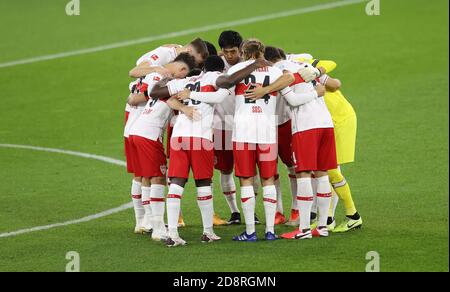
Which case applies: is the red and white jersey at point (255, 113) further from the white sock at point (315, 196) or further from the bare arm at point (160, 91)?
the white sock at point (315, 196)

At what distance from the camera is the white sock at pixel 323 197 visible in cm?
1088

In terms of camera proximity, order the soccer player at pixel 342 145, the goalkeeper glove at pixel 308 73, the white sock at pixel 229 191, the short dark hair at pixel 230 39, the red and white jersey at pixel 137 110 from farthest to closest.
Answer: the white sock at pixel 229 191, the red and white jersey at pixel 137 110, the soccer player at pixel 342 145, the short dark hair at pixel 230 39, the goalkeeper glove at pixel 308 73

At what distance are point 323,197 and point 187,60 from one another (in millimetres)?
1997

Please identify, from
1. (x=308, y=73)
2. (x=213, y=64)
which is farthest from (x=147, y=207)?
(x=308, y=73)

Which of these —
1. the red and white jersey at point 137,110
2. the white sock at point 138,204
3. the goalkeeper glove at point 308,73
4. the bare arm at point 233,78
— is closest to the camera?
the bare arm at point 233,78

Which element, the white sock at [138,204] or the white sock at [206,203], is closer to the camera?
the white sock at [206,203]

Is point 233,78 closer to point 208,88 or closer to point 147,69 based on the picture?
point 208,88

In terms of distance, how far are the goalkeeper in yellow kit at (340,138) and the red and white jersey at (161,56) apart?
4.38 ft

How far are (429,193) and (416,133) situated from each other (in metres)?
3.72

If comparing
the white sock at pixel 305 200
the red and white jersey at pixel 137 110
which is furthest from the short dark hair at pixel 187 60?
the white sock at pixel 305 200

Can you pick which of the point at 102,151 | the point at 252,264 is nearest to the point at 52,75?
the point at 102,151

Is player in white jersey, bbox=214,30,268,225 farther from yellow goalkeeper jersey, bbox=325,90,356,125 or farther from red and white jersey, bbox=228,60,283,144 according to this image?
yellow goalkeeper jersey, bbox=325,90,356,125

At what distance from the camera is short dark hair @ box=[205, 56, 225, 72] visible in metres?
10.7

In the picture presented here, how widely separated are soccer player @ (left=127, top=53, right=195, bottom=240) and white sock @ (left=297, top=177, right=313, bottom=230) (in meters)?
1.42
